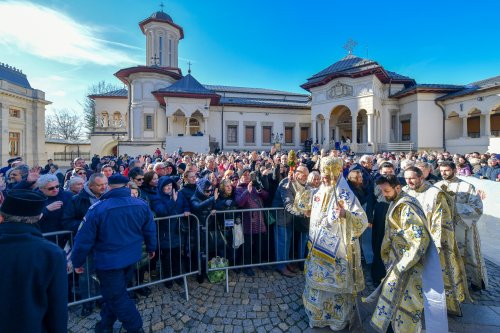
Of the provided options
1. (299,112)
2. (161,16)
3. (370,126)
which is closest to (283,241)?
(370,126)

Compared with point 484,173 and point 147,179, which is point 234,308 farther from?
point 484,173

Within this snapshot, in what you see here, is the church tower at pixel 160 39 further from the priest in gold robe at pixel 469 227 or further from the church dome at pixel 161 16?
the priest in gold robe at pixel 469 227

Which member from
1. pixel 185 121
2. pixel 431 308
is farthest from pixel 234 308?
pixel 185 121

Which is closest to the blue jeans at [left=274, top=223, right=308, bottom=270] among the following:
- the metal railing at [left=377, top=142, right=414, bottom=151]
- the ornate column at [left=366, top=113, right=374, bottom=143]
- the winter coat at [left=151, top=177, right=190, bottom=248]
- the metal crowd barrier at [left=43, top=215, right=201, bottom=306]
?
the metal crowd barrier at [left=43, top=215, right=201, bottom=306]

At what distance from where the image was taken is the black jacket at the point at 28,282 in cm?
148

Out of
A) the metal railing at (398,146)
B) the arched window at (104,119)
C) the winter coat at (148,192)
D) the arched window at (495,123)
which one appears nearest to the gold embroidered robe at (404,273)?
the winter coat at (148,192)

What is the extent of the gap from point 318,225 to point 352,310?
1096mm

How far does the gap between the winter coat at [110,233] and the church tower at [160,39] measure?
3052cm

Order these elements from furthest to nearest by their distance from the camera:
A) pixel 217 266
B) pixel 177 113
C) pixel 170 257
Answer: pixel 177 113
pixel 217 266
pixel 170 257

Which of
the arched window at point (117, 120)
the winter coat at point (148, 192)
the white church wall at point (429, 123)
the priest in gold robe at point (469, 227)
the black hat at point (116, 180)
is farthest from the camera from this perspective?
the arched window at point (117, 120)

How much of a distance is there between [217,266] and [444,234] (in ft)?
10.6

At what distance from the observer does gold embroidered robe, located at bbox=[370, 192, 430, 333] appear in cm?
238

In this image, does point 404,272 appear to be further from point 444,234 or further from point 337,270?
point 444,234

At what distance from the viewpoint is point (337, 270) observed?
2.86m
